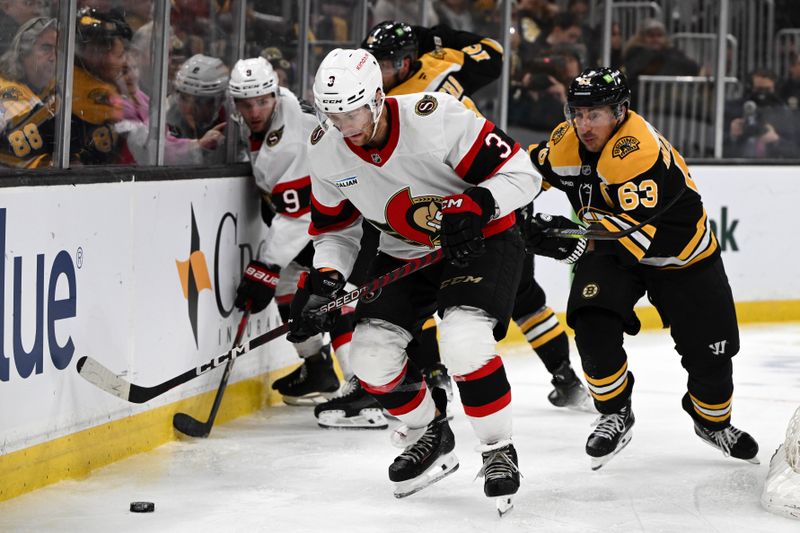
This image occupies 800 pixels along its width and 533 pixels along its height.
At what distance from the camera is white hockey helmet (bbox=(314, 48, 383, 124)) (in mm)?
3008

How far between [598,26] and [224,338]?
10.6ft

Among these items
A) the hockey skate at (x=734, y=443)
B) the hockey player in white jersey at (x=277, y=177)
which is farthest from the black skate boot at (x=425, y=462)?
the hockey player in white jersey at (x=277, y=177)

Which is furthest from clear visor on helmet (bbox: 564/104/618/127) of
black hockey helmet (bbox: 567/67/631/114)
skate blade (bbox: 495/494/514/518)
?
skate blade (bbox: 495/494/514/518)

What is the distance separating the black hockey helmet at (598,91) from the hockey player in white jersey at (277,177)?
1145 mm

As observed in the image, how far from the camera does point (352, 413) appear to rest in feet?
14.2

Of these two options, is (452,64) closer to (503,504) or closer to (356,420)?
(356,420)

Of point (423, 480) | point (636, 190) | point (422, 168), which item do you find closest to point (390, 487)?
point (423, 480)

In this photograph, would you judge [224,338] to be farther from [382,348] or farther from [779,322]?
[779,322]

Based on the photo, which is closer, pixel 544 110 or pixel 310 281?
pixel 310 281

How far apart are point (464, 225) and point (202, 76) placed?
1915 millimetres

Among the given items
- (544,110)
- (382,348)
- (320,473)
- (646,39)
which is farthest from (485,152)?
(646,39)

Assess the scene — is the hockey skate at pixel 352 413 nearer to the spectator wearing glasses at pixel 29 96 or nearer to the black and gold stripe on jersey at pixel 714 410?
the black and gold stripe on jersey at pixel 714 410

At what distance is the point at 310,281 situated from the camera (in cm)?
336

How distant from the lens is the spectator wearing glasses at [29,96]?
3.48 metres
